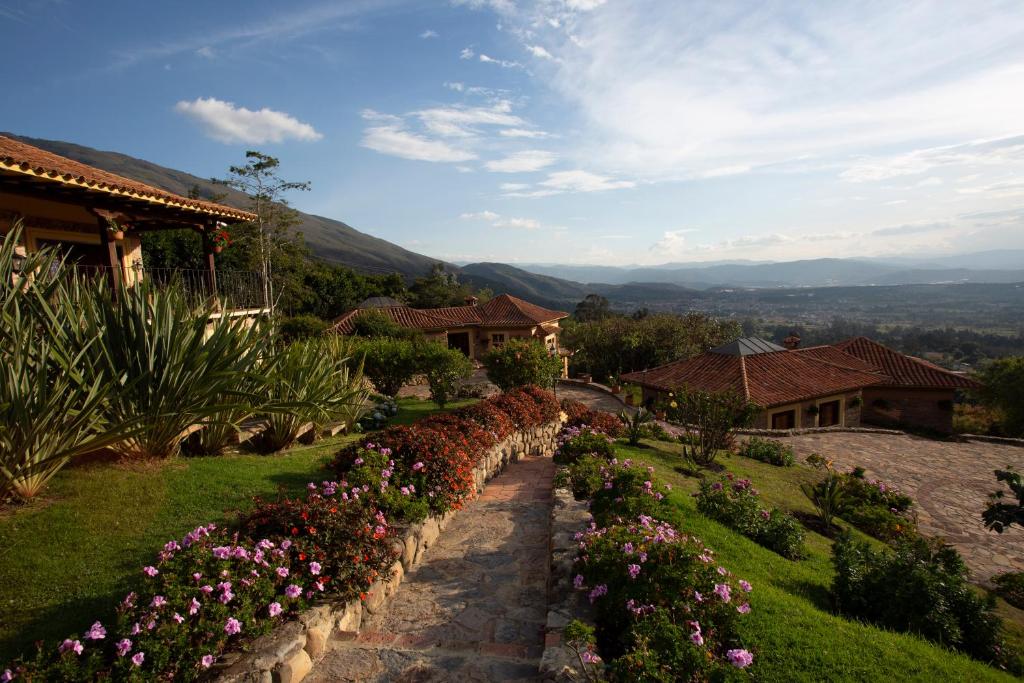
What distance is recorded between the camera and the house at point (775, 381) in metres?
19.2

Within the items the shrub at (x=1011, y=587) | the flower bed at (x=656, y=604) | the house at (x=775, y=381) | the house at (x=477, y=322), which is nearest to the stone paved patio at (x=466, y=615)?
the flower bed at (x=656, y=604)

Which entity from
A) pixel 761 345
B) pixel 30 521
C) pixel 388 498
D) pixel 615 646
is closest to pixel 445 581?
pixel 388 498

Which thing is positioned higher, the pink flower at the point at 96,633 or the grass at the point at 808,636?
the pink flower at the point at 96,633

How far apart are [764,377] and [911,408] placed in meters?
9.40

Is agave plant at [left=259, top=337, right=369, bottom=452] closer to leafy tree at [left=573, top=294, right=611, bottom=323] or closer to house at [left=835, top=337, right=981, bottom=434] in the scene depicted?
house at [left=835, top=337, right=981, bottom=434]

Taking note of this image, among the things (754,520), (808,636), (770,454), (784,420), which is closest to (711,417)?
(770,454)

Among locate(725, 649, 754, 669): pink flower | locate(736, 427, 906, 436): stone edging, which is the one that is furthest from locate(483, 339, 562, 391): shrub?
locate(725, 649, 754, 669): pink flower

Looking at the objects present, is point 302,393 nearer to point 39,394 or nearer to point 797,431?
point 39,394

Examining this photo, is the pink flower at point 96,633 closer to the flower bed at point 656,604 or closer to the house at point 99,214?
the flower bed at point 656,604

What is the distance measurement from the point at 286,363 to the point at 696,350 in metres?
35.4

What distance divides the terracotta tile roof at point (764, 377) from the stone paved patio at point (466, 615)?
14.2 metres

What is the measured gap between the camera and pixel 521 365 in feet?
44.7

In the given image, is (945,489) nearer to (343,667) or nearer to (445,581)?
(445,581)

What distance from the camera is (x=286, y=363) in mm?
7398
